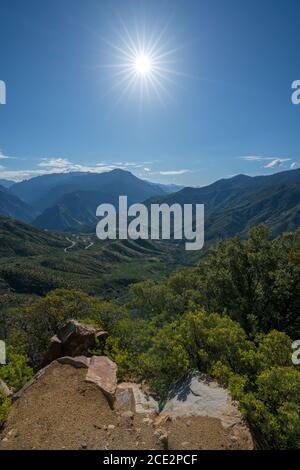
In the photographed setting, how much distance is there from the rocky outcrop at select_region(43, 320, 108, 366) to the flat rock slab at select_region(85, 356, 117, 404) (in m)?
5.01

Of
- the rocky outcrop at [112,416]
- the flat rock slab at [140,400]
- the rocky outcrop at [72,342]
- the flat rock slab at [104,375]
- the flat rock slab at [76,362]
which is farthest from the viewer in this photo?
the rocky outcrop at [72,342]

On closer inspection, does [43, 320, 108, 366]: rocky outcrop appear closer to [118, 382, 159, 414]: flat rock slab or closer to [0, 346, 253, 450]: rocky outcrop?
[0, 346, 253, 450]: rocky outcrop

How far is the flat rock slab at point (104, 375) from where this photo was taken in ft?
76.1

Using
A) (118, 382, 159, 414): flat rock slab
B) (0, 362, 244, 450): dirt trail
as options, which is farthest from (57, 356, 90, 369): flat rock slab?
(118, 382, 159, 414): flat rock slab

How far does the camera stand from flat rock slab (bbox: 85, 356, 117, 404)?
23197 millimetres

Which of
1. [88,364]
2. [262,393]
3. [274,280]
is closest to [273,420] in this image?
[262,393]

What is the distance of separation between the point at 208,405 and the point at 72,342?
1647 centimetres

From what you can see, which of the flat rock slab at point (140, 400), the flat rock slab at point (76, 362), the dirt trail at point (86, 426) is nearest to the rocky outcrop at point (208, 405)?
the dirt trail at point (86, 426)

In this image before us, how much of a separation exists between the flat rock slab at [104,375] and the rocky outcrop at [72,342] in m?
5.01

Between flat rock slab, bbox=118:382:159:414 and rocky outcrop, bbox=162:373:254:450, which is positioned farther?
flat rock slab, bbox=118:382:159:414

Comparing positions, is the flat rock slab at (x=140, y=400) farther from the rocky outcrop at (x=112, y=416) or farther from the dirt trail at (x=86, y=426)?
the dirt trail at (x=86, y=426)

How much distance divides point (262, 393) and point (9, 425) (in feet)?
52.9

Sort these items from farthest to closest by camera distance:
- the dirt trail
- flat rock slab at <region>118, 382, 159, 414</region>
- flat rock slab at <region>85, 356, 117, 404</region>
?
flat rock slab at <region>85, 356, 117, 404</region>, flat rock slab at <region>118, 382, 159, 414</region>, the dirt trail
